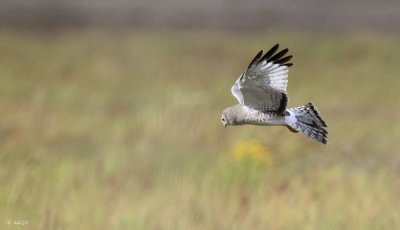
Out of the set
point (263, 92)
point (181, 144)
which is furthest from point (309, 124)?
point (181, 144)

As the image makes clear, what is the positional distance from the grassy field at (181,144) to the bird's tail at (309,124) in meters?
0.45

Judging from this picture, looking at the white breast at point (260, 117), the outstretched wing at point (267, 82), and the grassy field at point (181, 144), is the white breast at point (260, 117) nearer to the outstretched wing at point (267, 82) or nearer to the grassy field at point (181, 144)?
the outstretched wing at point (267, 82)

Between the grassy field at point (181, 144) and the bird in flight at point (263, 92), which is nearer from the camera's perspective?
the bird in flight at point (263, 92)

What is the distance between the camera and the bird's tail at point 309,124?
214 inches

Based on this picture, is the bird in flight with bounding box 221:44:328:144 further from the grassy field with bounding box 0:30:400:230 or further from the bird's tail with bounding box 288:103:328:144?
the grassy field with bounding box 0:30:400:230

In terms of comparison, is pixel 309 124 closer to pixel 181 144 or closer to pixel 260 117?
pixel 260 117

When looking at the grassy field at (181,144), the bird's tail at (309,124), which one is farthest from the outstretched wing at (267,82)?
the grassy field at (181,144)

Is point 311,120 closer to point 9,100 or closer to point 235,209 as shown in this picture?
point 235,209

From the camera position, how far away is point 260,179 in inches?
262

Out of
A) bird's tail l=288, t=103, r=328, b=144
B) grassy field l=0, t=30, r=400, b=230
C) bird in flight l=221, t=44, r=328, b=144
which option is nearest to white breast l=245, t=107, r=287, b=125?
bird in flight l=221, t=44, r=328, b=144

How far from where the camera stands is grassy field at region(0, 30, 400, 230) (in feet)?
19.5

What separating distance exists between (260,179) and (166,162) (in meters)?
0.61

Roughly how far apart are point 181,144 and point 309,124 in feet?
7.84

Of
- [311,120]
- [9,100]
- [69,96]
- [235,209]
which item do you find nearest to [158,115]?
[235,209]
